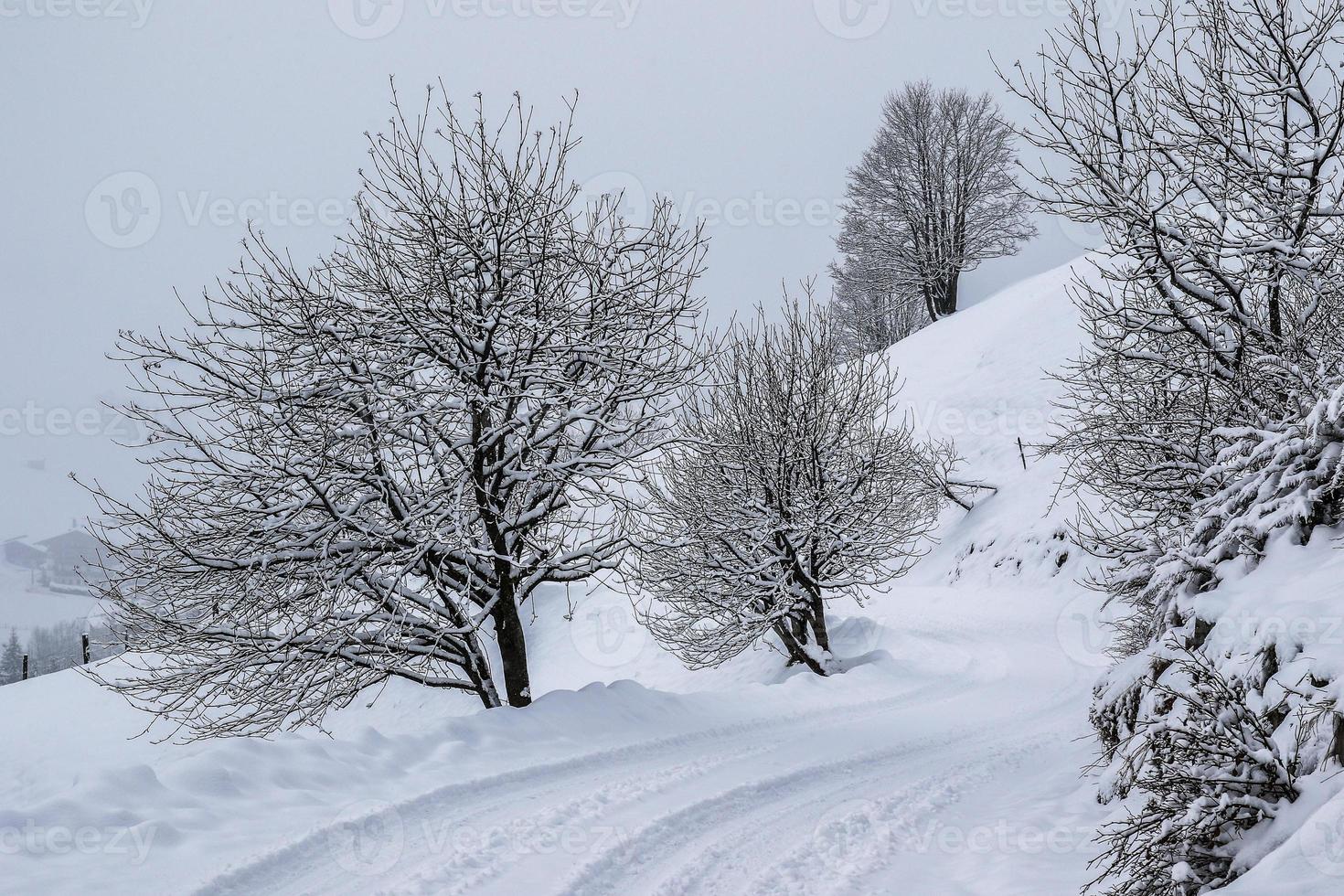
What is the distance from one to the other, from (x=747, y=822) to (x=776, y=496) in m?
7.62

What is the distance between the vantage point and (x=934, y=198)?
3812 cm

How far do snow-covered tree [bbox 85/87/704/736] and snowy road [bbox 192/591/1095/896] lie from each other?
9.34ft

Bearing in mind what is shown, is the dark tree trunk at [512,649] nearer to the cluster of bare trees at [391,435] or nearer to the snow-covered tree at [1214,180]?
the cluster of bare trees at [391,435]

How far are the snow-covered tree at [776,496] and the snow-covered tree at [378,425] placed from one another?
13.7ft

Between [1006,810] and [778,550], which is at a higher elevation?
[778,550]

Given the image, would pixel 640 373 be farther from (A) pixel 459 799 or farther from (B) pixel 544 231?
(A) pixel 459 799

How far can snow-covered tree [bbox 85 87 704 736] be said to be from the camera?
27.4 feet

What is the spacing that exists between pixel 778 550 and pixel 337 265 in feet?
27.0

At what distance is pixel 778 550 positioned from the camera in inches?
536

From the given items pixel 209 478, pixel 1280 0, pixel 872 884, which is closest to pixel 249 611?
pixel 209 478

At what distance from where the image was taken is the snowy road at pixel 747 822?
5.00 m

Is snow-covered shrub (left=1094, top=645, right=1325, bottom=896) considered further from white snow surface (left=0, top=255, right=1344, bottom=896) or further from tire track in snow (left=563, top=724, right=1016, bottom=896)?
tire track in snow (left=563, top=724, right=1016, bottom=896)

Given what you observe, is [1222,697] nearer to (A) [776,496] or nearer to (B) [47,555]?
(A) [776,496]

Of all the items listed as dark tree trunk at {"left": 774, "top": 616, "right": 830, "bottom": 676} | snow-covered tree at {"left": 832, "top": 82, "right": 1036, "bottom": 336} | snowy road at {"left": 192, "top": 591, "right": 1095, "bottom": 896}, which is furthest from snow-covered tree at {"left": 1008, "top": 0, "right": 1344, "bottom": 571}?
snow-covered tree at {"left": 832, "top": 82, "right": 1036, "bottom": 336}
